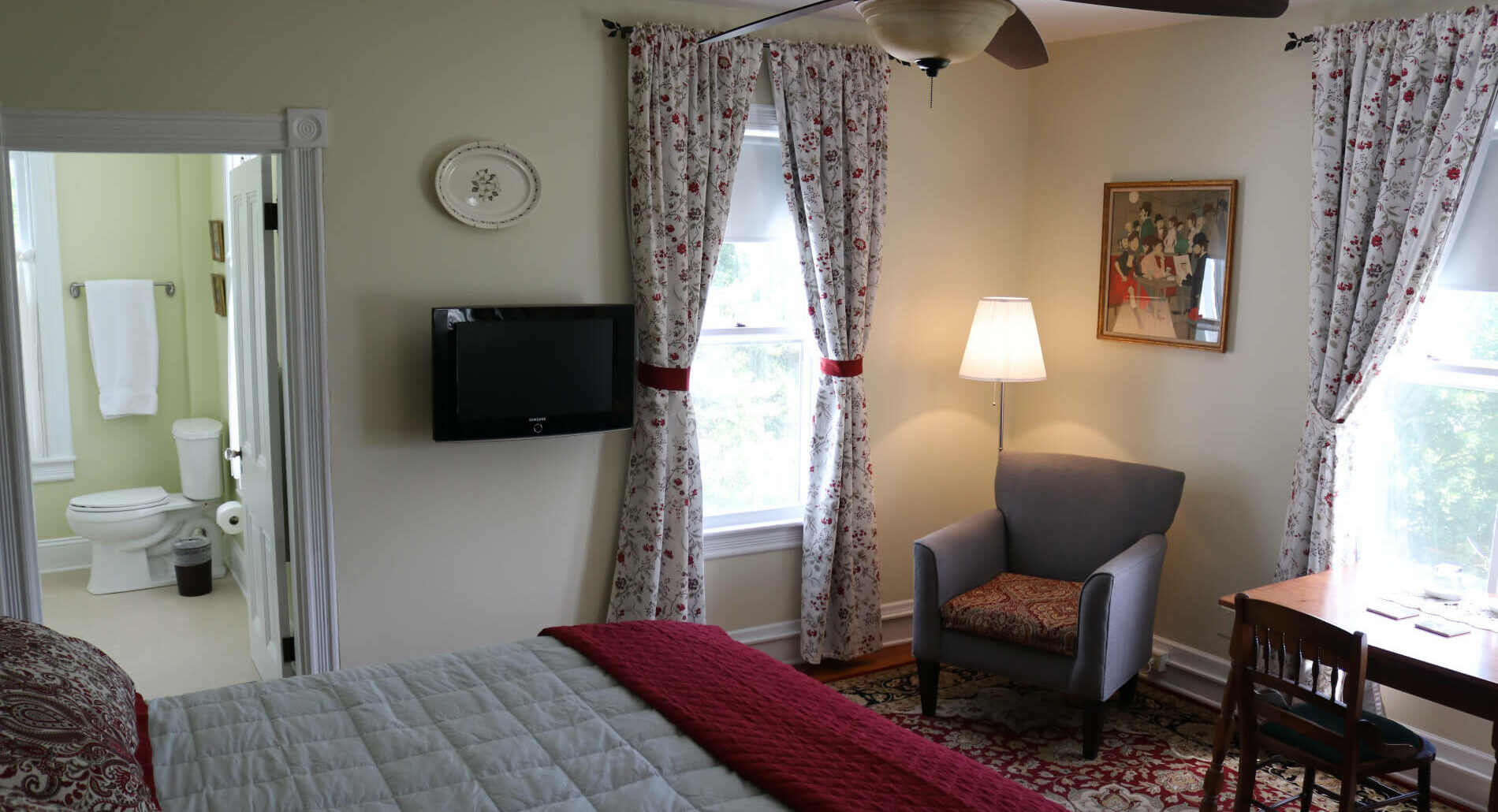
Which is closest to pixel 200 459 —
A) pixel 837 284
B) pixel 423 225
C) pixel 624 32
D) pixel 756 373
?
pixel 423 225

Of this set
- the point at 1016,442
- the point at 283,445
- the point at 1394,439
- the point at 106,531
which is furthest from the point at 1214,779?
the point at 106,531

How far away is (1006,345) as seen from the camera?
4.36 m

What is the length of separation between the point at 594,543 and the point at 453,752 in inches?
76.5

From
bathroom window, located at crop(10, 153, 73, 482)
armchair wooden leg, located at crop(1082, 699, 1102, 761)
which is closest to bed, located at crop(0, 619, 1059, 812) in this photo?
armchair wooden leg, located at crop(1082, 699, 1102, 761)

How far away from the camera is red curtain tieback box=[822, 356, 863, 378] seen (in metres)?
4.35

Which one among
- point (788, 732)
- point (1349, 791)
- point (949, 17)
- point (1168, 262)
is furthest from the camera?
point (1168, 262)

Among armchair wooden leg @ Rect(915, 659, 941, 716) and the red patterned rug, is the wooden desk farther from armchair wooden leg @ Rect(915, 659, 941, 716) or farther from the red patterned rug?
armchair wooden leg @ Rect(915, 659, 941, 716)

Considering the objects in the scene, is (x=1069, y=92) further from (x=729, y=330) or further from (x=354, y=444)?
(x=354, y=444)

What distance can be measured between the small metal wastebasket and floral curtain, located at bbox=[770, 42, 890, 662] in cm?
298

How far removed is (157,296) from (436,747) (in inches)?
175

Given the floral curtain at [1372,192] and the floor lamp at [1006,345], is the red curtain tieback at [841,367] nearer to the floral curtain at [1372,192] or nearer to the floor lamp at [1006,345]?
the floor lamp at [1006,345]

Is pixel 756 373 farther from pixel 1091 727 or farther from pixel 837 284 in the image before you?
pixel 1091 727

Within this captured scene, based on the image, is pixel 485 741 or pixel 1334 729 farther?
pixel 1334 729

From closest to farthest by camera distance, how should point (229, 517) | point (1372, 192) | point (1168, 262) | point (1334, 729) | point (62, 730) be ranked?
point (62, 730), point (1334, 729), point (1372, 192), point (1168, 262), point (229, 517)
